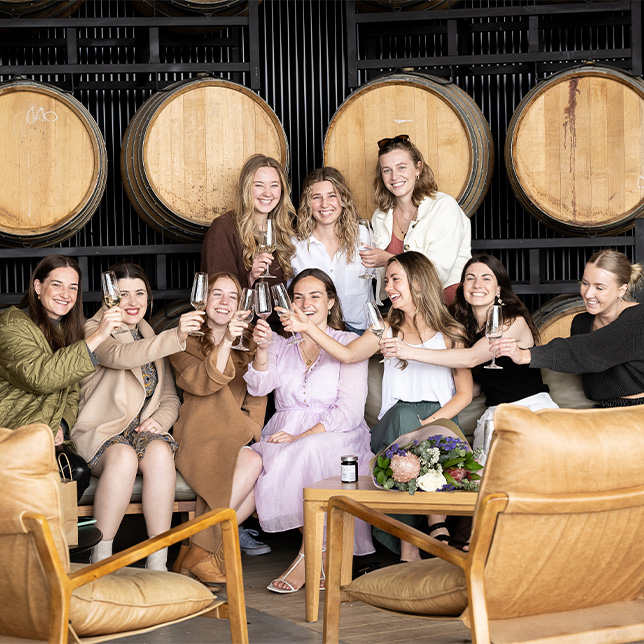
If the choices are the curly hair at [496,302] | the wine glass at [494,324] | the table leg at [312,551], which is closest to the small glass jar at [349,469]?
the table leg at [312,551]

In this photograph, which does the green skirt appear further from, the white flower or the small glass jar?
the white flower

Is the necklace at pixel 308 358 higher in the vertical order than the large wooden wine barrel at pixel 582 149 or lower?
lower

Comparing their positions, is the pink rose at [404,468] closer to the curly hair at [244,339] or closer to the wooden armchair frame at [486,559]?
the wooden armchair frame at [486,559]

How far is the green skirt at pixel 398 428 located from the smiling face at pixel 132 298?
1135mm

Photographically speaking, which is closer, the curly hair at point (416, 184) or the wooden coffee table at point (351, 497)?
the wooden coffee table at point (351, 497)

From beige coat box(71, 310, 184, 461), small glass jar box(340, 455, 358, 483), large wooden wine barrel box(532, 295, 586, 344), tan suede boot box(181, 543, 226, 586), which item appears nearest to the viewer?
small glass jar box(340, 455, 358, 483)

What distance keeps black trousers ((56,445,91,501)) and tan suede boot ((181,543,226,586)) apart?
499 millimetres

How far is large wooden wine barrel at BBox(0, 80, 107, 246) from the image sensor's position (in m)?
4.16

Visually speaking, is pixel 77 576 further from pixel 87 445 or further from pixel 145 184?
pixel 145 184

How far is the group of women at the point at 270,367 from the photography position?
3627 mm

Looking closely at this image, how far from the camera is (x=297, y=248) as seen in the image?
437 cm

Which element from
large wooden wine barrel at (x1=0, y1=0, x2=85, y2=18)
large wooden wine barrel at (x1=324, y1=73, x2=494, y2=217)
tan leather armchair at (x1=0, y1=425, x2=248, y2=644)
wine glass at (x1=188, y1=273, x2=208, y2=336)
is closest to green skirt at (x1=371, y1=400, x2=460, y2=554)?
wine glass at (x1=188, y1=273, x2=208, y2=336)

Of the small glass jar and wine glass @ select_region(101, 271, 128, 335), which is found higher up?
wine glass @ select_region(101, 271, 128, 335)

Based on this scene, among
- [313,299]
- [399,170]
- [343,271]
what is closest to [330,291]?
[313,299]
